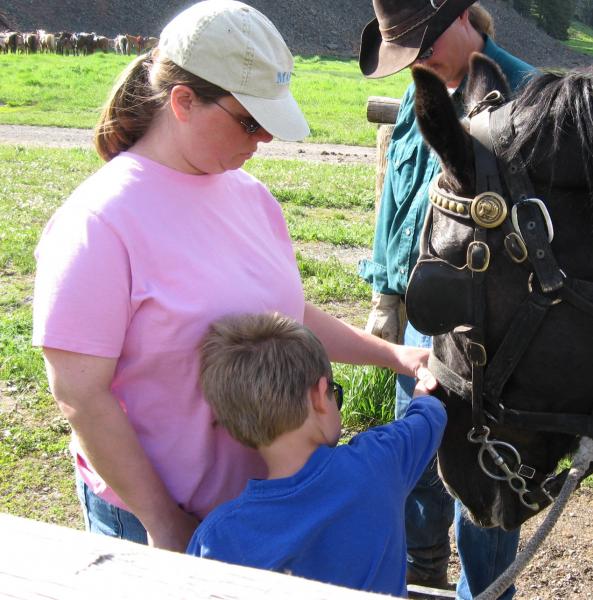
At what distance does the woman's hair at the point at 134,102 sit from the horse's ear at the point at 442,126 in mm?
550

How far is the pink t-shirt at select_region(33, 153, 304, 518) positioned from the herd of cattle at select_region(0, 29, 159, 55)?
2956cm

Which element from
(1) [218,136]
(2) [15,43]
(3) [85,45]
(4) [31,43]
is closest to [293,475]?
(1) [218,136]

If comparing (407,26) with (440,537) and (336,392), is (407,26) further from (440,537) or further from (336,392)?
(440,537)

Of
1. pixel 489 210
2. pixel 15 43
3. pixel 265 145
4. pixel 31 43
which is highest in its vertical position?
pixel 489 210

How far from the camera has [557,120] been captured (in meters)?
1.85

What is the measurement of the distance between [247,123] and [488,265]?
640 millimetres

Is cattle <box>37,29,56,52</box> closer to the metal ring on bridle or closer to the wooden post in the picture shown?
the wooden post

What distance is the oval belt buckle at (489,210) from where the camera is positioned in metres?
1.82

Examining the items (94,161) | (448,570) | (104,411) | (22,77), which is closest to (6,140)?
(94,161)

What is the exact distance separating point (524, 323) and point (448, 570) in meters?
2.15

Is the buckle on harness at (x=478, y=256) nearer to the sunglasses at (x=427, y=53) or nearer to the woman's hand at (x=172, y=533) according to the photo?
the woman's hand at (x=172, y=533)

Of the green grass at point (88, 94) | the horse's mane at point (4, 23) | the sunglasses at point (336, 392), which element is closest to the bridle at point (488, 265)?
the sunglasses at point (336, 392)

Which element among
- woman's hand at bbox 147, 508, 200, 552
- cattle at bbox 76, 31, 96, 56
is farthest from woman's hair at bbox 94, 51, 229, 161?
cattle at bbox 76, 31, 96, 56

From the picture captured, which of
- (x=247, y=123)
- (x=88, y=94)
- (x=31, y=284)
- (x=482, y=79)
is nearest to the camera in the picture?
(x=247, y=123)
